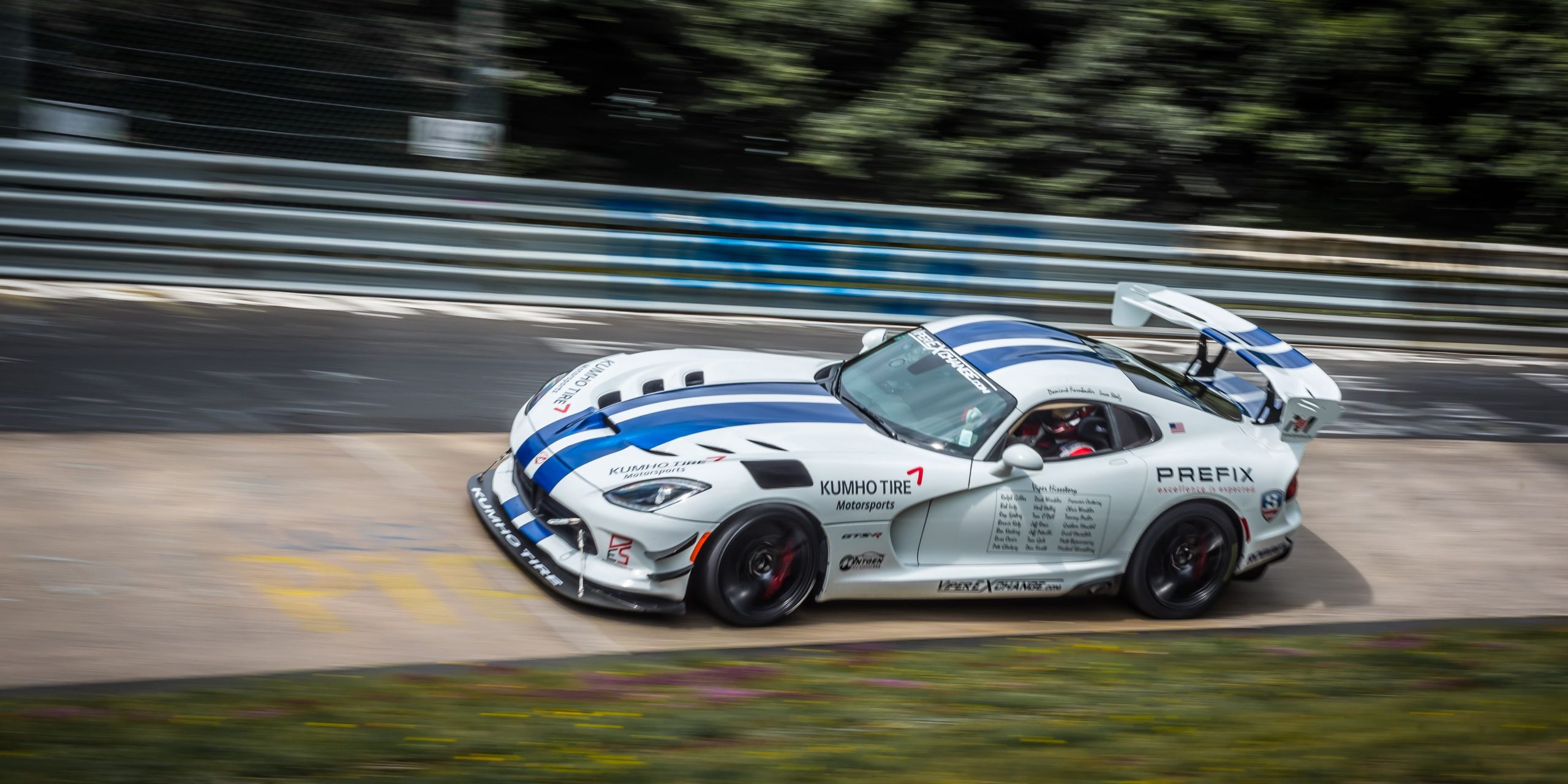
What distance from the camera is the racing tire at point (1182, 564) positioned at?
6785 millimetres

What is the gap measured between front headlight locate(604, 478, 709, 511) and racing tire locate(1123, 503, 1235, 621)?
237 centimetres

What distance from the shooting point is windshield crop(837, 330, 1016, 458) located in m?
6.54

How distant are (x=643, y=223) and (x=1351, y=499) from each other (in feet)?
19.7

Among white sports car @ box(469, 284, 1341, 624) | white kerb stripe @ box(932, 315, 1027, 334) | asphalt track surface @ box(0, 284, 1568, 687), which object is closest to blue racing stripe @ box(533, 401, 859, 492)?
white sports car @ box(469, 284, 1341, 624)

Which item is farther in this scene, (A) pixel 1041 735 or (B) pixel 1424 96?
(B) pixel 1424 96

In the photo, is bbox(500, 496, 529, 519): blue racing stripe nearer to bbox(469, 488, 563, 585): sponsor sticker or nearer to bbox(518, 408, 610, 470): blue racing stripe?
bbox(469, 488, 563, 585): sponsor sticker

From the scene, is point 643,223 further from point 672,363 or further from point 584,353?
point 672,363

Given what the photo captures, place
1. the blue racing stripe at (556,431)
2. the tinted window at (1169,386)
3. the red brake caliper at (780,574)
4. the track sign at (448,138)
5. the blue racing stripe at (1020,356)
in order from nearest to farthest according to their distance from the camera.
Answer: the red brake caliper at (780,574) → the blue racing stripe at (556,431) → the blue racing stripe at (1020,356) → the tinted window at (1169,386) → the track sign at (448,138)

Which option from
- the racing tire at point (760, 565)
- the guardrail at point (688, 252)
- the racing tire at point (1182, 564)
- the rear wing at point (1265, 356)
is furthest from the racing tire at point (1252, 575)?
the guardrail at point (688, 252)

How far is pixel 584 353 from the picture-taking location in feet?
34.2

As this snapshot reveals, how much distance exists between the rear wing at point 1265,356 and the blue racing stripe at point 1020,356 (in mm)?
767

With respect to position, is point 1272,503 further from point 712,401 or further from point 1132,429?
point 712,401

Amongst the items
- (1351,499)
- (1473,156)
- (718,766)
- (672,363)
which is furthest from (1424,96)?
(718,766)

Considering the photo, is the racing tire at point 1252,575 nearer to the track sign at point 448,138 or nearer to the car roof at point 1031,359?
the car roof at point 1031,359
